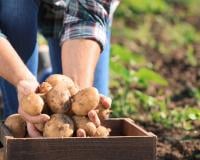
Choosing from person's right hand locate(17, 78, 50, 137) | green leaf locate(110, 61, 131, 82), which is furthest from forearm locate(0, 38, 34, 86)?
green leaf locate(110, 61, 131, 82)

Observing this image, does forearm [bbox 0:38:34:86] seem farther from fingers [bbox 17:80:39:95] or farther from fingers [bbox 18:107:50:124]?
fingers [bbox 18:107:50:124]

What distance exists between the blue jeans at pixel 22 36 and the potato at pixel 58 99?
2.27 ft

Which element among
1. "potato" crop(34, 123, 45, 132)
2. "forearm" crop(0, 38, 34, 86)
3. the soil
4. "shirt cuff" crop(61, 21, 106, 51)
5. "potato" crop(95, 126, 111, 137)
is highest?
"shirt cuff" crop(61, 21, 106, 51)

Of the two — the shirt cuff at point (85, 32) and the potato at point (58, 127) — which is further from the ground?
the shirt cuff at point (85, 32)

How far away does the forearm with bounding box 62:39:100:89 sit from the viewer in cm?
303

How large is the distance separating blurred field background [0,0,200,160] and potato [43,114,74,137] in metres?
1.01

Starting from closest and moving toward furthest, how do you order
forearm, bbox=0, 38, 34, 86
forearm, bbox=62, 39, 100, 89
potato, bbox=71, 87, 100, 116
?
potato, bbox=71, 87, 100, 116 → forearm, bbox=0, 38, 34, 86 → forearm, bbox=62, 39, 100, 89

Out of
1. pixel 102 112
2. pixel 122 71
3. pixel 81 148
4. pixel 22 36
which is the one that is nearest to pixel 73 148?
pixel 81 148

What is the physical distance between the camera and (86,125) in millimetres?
2572

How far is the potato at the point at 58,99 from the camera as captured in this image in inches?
102

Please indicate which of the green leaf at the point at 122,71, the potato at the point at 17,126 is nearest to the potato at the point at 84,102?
the potato at the point at 17,126

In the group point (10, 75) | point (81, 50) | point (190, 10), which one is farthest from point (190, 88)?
point (190, 10)

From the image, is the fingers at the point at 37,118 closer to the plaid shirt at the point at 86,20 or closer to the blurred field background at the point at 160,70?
the plaid shirt at the point at 86,20

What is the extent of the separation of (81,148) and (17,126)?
31cm
